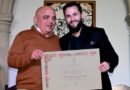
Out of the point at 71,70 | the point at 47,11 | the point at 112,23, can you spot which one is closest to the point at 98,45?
the point at 71,70

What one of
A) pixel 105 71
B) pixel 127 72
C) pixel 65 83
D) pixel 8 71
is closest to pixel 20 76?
pixel 65 83

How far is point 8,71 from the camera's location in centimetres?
444

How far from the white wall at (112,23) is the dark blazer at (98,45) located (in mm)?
2502

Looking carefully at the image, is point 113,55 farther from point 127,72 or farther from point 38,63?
point 127,72

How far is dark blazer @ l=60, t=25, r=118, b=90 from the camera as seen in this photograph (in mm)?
2068

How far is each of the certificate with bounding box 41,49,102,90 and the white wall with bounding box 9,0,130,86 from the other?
2583 mm

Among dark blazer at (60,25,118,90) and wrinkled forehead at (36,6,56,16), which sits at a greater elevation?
wrinkled forehead at (36,6,56,16)

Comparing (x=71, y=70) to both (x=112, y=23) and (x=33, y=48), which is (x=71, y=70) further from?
(x=112, y=23)

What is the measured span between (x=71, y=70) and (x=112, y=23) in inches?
105

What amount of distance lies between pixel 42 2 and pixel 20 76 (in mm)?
2590

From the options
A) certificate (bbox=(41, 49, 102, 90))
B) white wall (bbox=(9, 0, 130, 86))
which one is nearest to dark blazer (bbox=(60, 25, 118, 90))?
certificate (bbox=(41, 49, 102, 90))

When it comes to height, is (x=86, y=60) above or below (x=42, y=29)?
below

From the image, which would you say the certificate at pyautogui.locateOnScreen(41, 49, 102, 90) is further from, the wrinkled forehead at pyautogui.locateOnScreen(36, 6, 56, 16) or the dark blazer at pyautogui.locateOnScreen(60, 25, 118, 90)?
the wrinkled forehead at pyautogui.locateOnScreen(36, 6, 56, 16)

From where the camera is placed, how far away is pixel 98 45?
210cm
